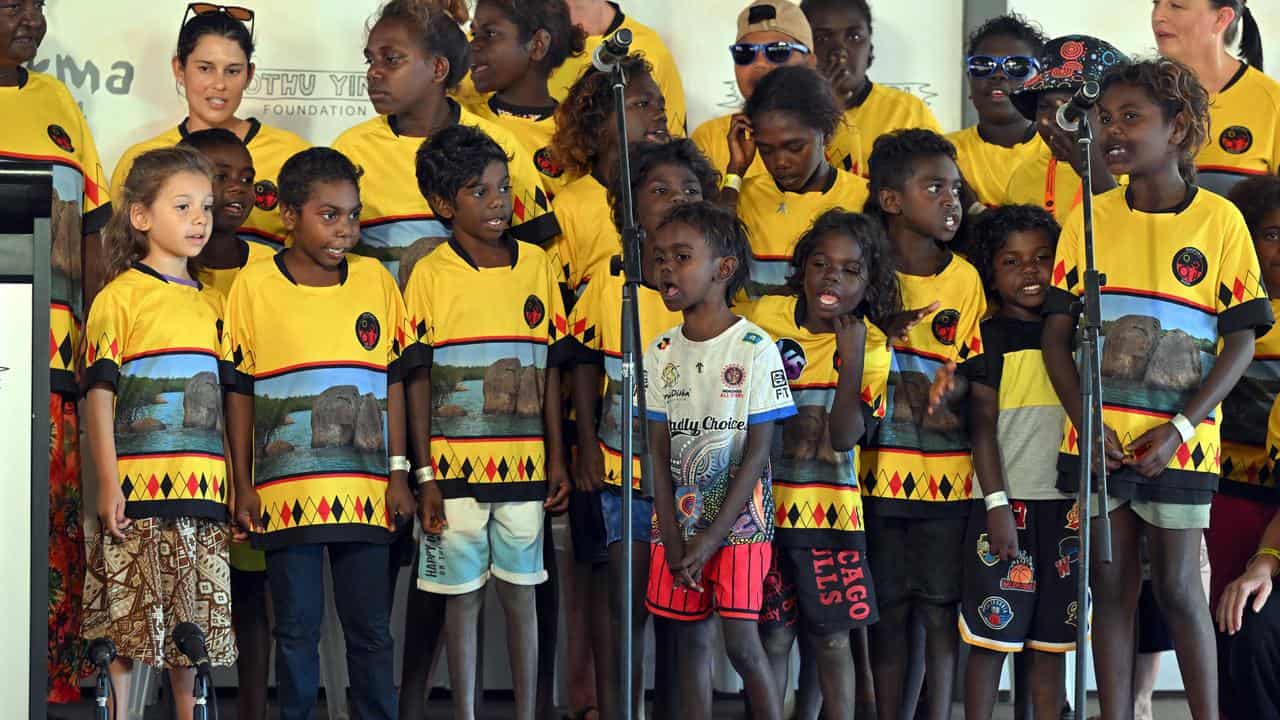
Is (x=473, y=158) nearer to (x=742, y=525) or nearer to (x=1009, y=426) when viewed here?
(x=742, y=525)

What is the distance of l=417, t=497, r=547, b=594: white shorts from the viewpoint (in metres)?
4.15

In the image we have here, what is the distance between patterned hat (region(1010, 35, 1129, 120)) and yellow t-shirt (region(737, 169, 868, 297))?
0.62 meters

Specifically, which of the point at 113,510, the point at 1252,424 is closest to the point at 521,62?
the point at 113,510

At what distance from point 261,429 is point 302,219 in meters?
0.61

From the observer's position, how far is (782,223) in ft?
14.4

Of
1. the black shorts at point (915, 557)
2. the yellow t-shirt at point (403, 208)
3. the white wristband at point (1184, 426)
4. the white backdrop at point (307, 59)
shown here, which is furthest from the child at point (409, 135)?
the white wristband at point (1184, 426)

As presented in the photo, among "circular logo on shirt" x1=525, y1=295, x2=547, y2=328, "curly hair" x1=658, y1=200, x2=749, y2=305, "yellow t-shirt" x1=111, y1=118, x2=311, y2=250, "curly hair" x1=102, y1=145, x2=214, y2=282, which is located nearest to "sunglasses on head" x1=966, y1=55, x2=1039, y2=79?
"curly hair" x1=658, y1=200, x2=749, y2=305

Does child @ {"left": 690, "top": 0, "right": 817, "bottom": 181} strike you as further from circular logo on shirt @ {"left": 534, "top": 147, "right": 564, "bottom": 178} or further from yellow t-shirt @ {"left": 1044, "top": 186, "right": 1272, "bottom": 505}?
yellow t-shirt @ {"left": 1044, "top": 186, "right": 1272, "bottom": 505}

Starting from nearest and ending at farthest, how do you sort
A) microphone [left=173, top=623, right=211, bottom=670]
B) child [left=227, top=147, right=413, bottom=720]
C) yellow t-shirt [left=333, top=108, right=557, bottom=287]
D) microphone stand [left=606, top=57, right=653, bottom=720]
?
microphone stand [left=606, top=57, right=653, bottom=720], microphone [left=173, top=623, right=211, bottom=670], child [left=227, top=147, right=413, bottom=720], yellow t-shirt [left=333, top=108, right=557, bottom=287]

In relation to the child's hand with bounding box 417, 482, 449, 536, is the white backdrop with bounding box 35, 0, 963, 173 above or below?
above

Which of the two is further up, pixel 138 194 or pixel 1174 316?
pixel 138 194

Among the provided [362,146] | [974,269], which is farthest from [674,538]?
[362,146]

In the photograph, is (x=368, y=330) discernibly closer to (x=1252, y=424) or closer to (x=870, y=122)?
(x=870, y=122)

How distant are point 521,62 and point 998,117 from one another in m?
1.63
